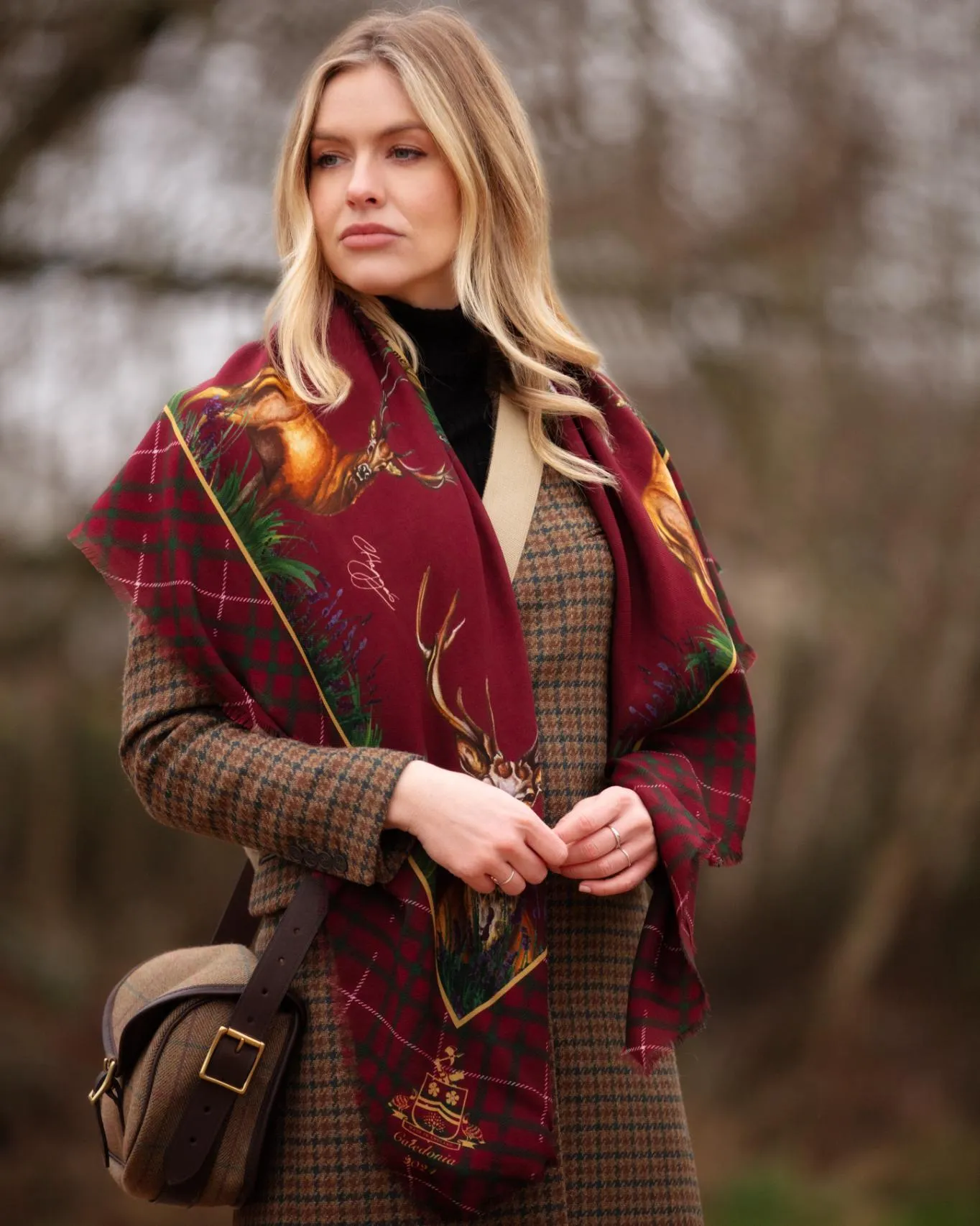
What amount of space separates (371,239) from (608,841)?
0.67 metres

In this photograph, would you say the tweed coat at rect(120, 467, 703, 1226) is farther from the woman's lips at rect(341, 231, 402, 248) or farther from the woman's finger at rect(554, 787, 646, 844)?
the woman's lips at rect(341, 231, 402, 248)

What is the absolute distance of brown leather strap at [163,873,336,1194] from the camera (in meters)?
1.38

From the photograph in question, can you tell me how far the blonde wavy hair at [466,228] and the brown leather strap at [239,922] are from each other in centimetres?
53

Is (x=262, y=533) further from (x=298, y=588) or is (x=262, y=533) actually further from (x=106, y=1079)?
(x=106, y=1079)

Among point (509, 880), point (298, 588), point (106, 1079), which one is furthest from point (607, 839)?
point (106, 1079)

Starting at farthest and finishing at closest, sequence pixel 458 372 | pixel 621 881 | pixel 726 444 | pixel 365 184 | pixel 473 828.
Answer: pixel 726 444 → pixel 458 372 → pixel 365 184 → pixel 621 881 → pixel 473 828

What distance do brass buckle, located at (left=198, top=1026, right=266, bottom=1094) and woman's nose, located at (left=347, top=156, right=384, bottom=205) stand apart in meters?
0.83

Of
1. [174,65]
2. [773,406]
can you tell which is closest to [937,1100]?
[773,406]

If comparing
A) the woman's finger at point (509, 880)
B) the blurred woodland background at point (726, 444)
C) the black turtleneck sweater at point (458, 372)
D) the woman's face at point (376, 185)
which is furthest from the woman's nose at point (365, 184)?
the blurred woodland background at point (726, 444)

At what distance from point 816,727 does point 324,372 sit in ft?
9.98

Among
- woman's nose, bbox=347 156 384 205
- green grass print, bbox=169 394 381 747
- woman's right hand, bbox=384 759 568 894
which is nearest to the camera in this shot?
Result: woman's right hand, bbox=384 759 568 894

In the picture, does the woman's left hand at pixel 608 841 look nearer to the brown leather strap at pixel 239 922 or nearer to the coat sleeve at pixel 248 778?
the coat sleeve at pixel 248 778

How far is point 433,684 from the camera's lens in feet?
4.85
